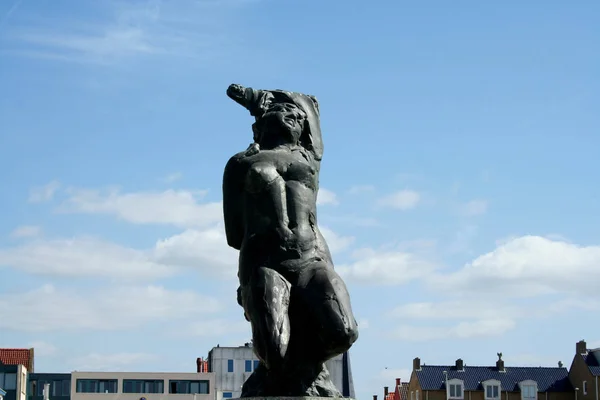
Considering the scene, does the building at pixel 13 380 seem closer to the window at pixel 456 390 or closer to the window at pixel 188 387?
the window at pixel 188 387

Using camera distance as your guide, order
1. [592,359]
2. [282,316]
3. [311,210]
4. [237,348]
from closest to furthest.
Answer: [282,316] → [311,210] → [592,359] → [237,348]

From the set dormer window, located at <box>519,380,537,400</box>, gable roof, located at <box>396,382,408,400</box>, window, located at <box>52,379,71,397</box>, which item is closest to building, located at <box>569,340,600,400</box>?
dormer window, located at <box>519,380,537,400</box>

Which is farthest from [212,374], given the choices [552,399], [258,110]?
[258,110]

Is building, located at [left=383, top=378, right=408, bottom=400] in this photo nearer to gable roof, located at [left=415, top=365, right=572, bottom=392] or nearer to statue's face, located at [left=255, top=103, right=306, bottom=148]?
gable roof, located at [left=415, top=365, right=572, bottom=392]

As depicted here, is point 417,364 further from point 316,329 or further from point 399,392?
point 316,329

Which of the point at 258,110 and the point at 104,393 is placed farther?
the point at 104,393

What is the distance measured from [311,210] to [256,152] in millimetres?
745

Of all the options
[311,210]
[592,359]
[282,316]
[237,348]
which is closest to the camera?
[282,316]

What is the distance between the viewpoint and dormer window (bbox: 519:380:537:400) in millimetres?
83500

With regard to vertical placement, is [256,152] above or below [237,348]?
below

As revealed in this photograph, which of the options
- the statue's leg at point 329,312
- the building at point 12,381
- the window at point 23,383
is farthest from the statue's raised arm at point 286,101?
the window at point 23,383

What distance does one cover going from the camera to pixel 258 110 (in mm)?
11703

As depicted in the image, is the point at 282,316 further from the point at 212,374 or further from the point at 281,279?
the point at 212,374

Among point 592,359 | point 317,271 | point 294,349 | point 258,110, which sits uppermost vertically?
point 592,359
